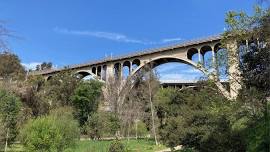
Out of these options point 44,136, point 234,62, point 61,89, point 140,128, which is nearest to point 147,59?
point 140,128

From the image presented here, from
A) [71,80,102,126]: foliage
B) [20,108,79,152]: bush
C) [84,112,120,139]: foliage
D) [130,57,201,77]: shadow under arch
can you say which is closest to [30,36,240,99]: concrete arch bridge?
[130,57,201,77]: shadow under arch

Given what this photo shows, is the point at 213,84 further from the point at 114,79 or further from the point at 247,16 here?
the point at 114,79

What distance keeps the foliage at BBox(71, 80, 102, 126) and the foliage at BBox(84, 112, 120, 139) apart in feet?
13.1

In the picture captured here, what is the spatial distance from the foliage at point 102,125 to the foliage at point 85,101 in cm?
398

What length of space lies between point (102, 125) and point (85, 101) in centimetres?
718

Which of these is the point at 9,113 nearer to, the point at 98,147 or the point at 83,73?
the point at 98,147

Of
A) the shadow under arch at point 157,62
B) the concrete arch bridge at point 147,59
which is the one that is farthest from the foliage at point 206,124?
the shadow under arch at point 157,62

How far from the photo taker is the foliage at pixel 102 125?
4922cm

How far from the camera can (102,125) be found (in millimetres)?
49656

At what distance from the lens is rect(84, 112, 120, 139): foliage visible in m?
49.2

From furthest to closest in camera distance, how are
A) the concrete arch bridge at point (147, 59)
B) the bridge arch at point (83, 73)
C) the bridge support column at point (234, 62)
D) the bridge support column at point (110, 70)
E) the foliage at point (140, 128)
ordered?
1. the bridge arch at point (83, 73)
2. the bridge support column at point (110, 70)
3. the foliage at point (140, 128)
4. the concrete arch bridge at point (147, 59)
5. the bridge support column at point (234, 62)

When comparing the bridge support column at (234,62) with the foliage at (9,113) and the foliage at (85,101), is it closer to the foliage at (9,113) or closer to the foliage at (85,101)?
the foliage at (9,113)

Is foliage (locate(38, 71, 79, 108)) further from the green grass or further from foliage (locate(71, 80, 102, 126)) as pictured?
the green grass

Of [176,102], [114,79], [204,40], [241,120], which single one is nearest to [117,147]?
[241,120]
